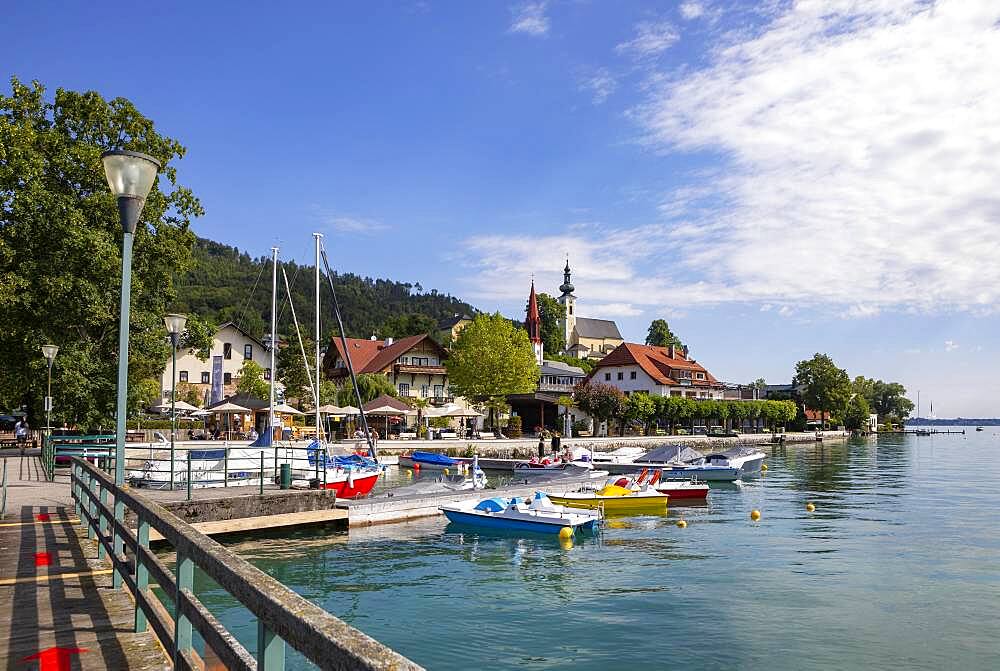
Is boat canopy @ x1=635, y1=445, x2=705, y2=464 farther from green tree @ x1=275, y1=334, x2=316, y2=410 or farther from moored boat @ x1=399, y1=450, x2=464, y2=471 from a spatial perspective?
green tree @ x1=275, y1=334, x2=316, y2=410

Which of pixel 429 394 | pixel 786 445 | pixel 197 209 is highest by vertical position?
pixel 197 209

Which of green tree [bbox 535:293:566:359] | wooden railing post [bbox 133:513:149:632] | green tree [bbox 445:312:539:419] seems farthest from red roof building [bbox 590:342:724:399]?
wooden railing post [bbox 133:513:149:632]

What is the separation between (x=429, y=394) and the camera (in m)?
83.4

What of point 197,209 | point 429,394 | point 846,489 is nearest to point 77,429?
point 197,209

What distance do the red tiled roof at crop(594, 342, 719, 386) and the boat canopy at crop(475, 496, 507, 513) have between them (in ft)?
265

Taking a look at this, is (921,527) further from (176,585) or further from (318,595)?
(176,585)

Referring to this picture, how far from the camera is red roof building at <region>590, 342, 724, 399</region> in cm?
10288

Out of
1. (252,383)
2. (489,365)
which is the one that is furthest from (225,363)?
(489,365)

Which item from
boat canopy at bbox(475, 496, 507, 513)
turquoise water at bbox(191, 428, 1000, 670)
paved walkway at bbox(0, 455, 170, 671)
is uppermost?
paved walkway at bbox(0, 455, 170, 671)

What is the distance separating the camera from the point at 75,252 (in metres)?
29.2

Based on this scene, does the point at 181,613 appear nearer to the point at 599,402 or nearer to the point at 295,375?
the point at 295,375

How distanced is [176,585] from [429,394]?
7876 centimetres

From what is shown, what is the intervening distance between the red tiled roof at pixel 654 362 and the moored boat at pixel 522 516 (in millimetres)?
80314

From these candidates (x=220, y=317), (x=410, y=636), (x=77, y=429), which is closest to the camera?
(x=410, y=636)
